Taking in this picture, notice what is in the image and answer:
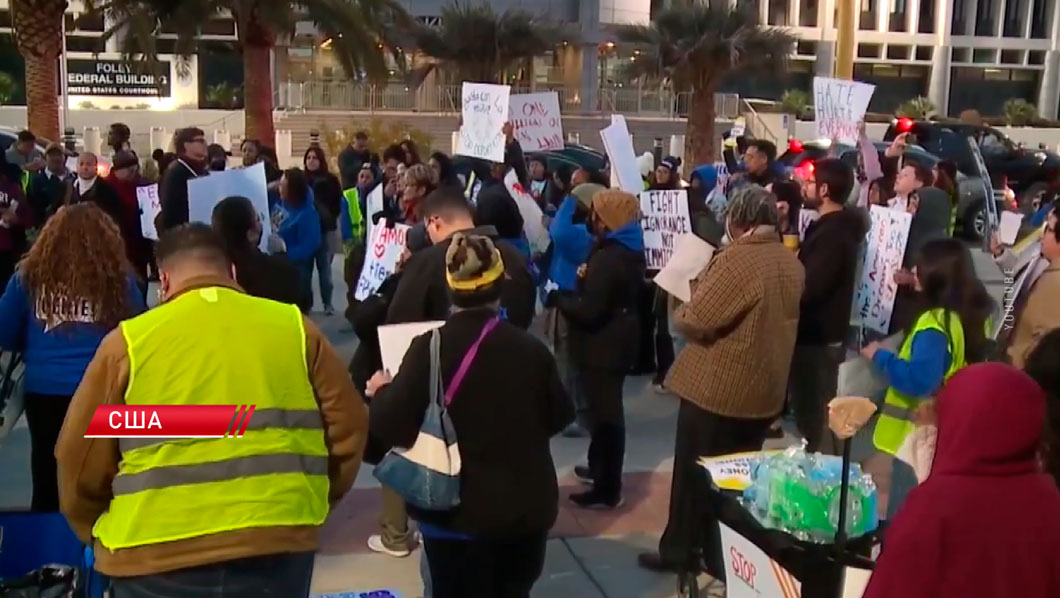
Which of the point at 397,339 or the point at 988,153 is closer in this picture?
the point at 397,339

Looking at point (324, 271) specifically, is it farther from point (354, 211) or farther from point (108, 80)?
point (108, 80)

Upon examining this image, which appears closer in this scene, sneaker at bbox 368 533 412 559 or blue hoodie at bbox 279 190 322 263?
sneaker at bbox 368 533 412 559

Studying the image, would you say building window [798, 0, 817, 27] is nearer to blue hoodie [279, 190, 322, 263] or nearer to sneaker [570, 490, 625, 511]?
blue hoodie [279, 190, 322, 263]

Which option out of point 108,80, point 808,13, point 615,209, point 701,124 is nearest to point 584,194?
point 615,209

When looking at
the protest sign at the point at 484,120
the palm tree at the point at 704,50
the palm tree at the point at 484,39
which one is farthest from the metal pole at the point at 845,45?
the protest sign at the point at 484,120

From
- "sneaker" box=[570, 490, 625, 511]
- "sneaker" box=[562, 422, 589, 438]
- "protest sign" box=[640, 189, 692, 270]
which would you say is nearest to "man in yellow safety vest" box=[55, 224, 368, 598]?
"sneaker" box=[570, 490, 625, 511]

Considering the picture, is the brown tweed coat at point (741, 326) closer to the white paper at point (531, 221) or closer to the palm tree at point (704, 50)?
the white paper at point (531, 221)

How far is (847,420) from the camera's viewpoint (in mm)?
3486

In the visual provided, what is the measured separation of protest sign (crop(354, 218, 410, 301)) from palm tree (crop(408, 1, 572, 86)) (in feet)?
73.5

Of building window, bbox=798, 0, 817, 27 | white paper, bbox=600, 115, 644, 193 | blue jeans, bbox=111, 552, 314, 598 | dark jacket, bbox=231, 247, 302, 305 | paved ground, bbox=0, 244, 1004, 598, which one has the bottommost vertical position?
paved ground, bbox=0, 244, 1004, 598

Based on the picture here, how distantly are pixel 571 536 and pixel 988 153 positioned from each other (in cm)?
1847

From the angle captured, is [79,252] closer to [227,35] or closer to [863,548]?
[863,548]

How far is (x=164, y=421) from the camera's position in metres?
2.86

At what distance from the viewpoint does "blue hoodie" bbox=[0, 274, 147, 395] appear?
4508 mm
